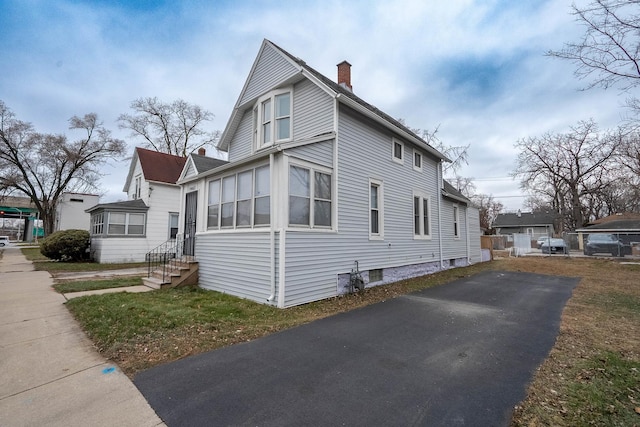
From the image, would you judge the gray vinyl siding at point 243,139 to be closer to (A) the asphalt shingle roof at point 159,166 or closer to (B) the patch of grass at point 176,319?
(B) the patch of grass at point 176,319

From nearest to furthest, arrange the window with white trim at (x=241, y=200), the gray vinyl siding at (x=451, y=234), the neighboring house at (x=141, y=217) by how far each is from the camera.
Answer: the window with white trim at (x=241, y=200) → the gray vinyl siding at (x=451, y=234) → the neighboring house at (x=141, y=217)

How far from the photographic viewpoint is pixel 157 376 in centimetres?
343

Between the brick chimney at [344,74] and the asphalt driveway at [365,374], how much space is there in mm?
10349

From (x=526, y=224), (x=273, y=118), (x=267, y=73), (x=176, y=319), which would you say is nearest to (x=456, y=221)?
(x=273, y=118)

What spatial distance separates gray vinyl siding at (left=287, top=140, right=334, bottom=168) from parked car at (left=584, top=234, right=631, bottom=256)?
23.8 m

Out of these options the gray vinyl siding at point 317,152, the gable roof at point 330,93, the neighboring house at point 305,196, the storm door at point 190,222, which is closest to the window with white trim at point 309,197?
the neighboring house at point 305,196

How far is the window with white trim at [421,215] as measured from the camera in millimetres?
A: 11891

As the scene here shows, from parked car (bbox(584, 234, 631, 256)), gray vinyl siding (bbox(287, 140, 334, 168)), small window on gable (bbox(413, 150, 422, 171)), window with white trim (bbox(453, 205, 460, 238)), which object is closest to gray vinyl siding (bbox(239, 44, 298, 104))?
gray vinyl siding (bbox(287, 140, 334, 168))

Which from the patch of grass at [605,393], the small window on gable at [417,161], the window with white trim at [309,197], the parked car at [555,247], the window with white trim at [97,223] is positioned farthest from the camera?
the parked car at [555,247]

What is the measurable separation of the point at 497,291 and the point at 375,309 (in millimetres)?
4816

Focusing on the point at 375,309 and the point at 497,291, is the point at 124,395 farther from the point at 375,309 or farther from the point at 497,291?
the point at 497,291

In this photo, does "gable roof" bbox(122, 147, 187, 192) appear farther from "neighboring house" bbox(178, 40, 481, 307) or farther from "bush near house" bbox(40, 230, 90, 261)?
"neighboring house" bbox(178, 40, 481, 307)

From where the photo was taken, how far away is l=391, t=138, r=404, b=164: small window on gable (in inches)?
427

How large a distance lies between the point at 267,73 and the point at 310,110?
8.64ft
